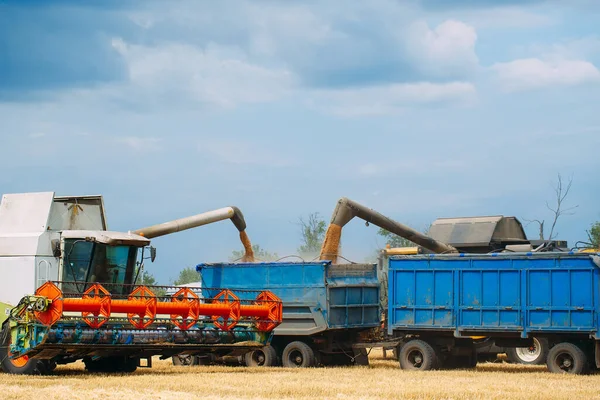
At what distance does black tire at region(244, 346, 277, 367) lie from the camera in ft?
78.1

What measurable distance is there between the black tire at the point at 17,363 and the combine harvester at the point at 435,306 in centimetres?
590

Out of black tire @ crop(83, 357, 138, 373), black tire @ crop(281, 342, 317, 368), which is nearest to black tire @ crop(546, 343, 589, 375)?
black tire @ crop(281, 342, 317, 368)

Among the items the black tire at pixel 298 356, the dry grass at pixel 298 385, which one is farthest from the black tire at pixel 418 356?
the black tire at pixel 298 356

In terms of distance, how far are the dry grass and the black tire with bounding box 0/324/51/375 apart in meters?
0.35

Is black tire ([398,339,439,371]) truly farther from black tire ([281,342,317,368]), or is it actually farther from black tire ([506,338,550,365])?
black tire ([506,338,550,365])

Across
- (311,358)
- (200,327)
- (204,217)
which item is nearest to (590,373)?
(311,358)

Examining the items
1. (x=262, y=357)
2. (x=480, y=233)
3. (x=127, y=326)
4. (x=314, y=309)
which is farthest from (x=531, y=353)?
(x=127, y=326)

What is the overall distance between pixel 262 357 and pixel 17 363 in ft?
20.7

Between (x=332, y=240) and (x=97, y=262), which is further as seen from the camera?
(x=332, y=240)

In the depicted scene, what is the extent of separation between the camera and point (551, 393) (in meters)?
17.0

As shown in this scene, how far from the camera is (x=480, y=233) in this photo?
95.0 feet

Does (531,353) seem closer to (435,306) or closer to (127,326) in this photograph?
(435,306)

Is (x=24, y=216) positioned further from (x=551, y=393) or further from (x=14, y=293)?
(x=551, y=393)

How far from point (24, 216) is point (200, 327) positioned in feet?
15.0
